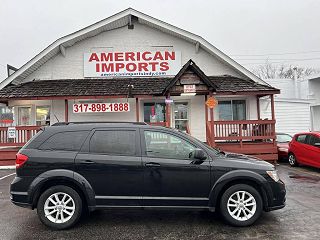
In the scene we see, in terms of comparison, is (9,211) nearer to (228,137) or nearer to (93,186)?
(93,186)

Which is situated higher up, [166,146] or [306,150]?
[166,146]

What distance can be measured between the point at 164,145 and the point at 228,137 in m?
8.06

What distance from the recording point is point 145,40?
15664mm

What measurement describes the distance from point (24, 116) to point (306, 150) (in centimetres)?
1290

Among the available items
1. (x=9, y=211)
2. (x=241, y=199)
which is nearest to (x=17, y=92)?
(x=9, y=211)

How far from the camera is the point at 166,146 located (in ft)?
18.0

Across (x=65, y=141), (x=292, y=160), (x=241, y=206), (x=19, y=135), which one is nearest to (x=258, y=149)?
(x=292, y=160)

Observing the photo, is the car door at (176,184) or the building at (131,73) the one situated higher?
the building at (131,73)

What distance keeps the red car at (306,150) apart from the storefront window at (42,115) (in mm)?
11225

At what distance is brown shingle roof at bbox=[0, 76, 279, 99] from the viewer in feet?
45.0

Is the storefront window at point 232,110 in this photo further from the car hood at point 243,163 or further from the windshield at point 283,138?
the car hood at point 243,163

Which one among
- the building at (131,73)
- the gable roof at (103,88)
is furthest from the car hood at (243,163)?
the building at (131,73)

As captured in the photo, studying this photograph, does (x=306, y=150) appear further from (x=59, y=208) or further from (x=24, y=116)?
(x=24, y=116)

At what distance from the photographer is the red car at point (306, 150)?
11.5 meters
